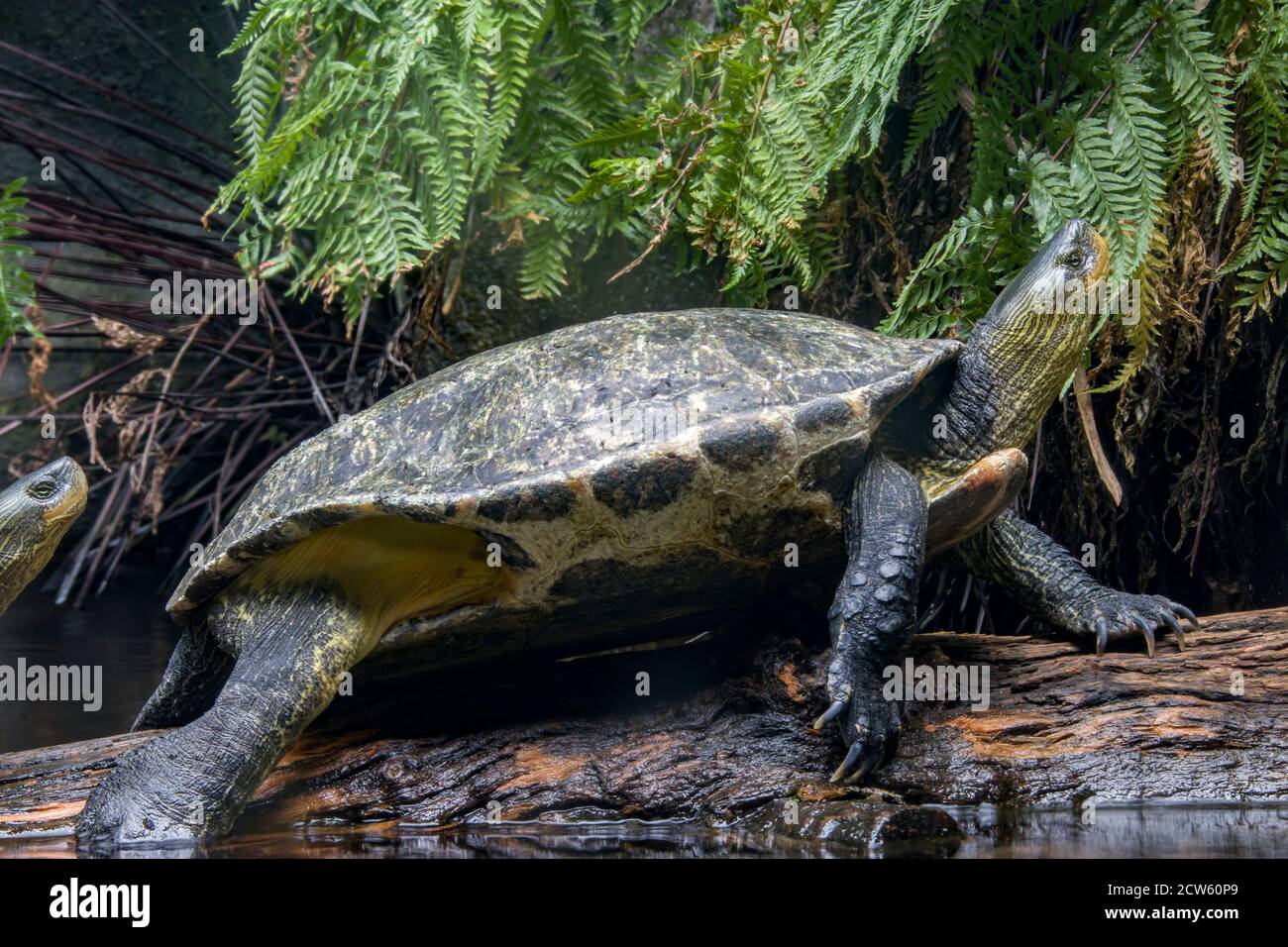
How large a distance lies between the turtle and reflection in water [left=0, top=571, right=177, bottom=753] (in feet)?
2.79

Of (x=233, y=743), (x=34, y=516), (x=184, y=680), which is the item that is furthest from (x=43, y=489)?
(x=233, y=743)

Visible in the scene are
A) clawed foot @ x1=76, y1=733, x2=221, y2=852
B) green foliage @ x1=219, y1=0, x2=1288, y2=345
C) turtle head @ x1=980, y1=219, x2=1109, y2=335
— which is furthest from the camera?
green foliage @ x1=219, y1=0, x2=1288, y2=345

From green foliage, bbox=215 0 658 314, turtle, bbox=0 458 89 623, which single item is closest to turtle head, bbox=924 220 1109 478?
green foliage, bbox=215 0 658 314

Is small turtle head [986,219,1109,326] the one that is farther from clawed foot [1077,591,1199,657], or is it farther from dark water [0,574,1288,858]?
dark water [0,574,1288,858]

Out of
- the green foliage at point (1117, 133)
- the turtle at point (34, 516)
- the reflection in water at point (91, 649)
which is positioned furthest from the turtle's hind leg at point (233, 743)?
the green foliage at point (1117, 133)

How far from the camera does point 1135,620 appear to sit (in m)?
2.49

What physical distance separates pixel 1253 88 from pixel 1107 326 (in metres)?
0.69

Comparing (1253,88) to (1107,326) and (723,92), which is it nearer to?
(1107,326)

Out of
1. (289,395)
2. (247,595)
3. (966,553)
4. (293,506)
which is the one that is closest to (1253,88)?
(966,553)

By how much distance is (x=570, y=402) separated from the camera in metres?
2.42

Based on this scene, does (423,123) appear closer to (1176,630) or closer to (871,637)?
(871,637)

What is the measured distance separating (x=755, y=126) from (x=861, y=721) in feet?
6.05

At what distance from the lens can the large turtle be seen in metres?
2.22

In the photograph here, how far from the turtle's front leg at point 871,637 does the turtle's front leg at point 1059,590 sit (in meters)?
0.58
